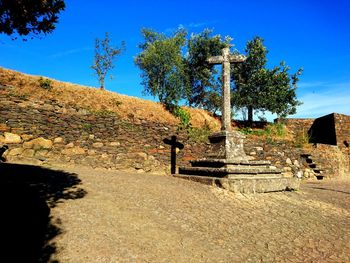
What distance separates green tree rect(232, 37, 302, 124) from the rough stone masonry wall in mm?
12253

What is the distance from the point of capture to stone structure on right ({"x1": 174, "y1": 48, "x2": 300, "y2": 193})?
754 centimetres

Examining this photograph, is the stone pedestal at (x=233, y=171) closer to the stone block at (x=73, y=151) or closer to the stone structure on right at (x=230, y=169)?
the stone structure on right at (x=230, y=169)

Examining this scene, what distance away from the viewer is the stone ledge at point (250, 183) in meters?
7.31

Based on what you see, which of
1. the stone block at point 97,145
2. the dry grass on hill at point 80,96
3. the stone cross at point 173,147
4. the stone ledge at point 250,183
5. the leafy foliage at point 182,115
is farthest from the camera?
the leafy foliage at point 182,115

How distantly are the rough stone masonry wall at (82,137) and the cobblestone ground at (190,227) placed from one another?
3.42m

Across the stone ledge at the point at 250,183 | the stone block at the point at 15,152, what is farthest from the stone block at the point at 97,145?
the stone ledge at the point at 250,183

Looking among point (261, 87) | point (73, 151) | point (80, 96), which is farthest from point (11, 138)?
point (261, 87)

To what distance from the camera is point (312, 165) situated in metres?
16.0

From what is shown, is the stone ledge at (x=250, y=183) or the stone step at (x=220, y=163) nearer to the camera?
the stone ledge at (x=250, y=183)

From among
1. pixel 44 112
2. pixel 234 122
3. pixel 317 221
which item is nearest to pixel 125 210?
pixel 317 221

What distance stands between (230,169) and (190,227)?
10.6 ft

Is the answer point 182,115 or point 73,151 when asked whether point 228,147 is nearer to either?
point 73,151

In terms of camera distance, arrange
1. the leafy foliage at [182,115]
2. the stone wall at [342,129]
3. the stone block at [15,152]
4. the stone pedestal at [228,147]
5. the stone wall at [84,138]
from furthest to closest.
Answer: the stone wall at [342,129], the leafy foliage at [182,115], the stone wall at [84,138], the stone block at [15,152], the stone pedestal at [228,147]

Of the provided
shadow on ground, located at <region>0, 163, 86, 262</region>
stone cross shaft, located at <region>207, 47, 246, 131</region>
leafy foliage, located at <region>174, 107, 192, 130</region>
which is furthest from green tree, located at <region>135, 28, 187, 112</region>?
shadow on ground, located at <region>0, 163, 86, 262</region>
